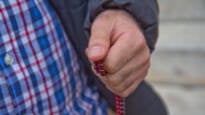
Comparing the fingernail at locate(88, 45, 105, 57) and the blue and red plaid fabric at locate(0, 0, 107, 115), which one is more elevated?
the fingernail at locate(88, 45, 105, 57)

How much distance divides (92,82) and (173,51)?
7.44 feet

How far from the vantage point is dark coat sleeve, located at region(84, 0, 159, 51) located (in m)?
1.24

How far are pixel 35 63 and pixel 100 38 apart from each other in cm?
23

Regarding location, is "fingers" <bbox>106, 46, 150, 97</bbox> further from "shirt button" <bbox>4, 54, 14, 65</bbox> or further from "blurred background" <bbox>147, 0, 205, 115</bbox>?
"blurred background" <bbox>147, 0, 205, 115</bbox>

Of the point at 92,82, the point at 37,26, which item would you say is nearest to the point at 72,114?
the point at 92,82

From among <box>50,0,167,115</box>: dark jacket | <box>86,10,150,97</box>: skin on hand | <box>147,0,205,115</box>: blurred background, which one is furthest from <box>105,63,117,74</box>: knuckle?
<box>147,0,205,115</box>: blurred background

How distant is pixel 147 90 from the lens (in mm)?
1500

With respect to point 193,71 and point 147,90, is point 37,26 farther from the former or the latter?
point 193,71

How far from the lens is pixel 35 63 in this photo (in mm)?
1300

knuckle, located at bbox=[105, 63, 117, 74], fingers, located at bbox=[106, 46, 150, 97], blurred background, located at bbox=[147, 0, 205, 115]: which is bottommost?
blurred background, located at bbox=[147, 0, 205, 115]

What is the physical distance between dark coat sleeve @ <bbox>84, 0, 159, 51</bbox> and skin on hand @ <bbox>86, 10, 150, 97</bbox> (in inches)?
0.5

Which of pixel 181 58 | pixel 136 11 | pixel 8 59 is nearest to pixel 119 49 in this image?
pixel 136 11

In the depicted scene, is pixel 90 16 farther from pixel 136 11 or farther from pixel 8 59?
pixel 8 59

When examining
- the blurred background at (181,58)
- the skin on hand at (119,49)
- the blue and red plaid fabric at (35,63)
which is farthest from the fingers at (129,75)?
the blurred background at (181,58)
